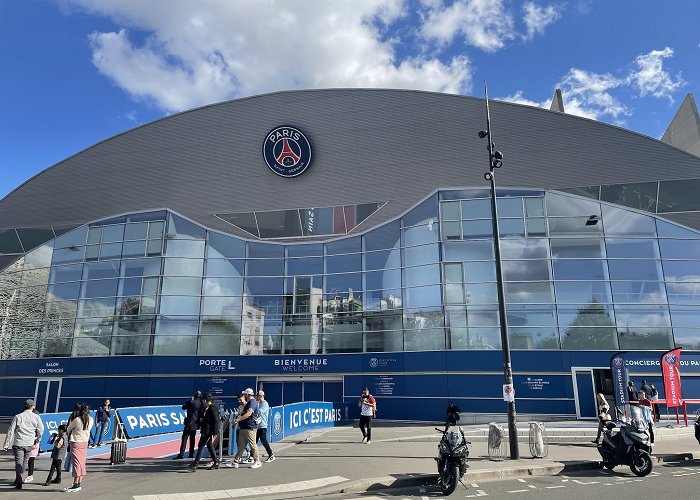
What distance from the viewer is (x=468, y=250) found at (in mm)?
27078

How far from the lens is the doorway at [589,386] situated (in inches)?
949

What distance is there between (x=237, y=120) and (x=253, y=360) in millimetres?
15421

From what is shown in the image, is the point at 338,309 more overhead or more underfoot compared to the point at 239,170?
more underfoot

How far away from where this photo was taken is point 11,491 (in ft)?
31.4

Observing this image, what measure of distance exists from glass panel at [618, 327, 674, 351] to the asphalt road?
49.4 feet

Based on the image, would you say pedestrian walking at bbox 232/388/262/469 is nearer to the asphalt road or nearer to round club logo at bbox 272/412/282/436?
the asphalt road

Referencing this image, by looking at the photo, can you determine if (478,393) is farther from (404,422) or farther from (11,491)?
(11,491)

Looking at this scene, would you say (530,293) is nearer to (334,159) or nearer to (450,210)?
(450,210)

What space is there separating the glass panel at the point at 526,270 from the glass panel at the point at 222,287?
15.9m

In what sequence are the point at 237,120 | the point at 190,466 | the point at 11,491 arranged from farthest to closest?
1. the point at 237,120
2. the point at 190,466
3. the point at 11,491

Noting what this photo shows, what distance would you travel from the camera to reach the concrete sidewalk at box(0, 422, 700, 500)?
30.8 ft

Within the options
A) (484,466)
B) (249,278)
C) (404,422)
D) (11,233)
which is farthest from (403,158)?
(11,233)

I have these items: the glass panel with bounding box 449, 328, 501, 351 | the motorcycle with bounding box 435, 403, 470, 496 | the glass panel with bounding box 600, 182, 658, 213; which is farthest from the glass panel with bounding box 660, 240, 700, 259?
the motorcycle with bounding box 435, 403, 470, 496

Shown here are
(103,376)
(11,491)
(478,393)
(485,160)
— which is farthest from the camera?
(103,376)
